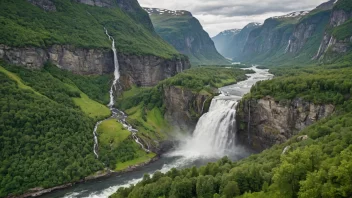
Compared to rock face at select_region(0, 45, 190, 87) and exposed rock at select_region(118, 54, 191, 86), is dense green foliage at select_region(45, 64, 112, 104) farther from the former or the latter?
exposed rock at select_region(118, 54, 191, 86)

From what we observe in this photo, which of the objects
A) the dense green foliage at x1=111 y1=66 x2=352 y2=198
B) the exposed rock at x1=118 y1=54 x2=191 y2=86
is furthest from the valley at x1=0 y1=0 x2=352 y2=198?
the exposed rock at x1=118 y1=54 x2=191 y2=86

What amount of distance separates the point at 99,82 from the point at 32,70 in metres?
38.4

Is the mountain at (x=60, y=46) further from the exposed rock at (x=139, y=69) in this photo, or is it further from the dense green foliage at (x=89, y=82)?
the dense green foliage at (x=89, y=82)

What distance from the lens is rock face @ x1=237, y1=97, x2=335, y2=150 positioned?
87463 millimetres

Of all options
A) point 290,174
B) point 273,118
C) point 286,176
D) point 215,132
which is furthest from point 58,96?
point 290,174

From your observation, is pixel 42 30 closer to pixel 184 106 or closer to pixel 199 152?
pixel 184 106

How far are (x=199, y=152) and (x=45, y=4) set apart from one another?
134654 millimetres

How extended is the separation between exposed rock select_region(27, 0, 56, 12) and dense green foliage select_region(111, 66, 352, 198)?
504 ft

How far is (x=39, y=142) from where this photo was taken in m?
99.2

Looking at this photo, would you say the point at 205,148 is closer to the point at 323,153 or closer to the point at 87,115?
the point at 87,115

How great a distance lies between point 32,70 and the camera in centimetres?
13838

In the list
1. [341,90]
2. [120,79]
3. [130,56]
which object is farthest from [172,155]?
[130,56]

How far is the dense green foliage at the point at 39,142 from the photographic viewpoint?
88.8m

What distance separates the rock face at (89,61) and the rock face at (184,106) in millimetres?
50497
